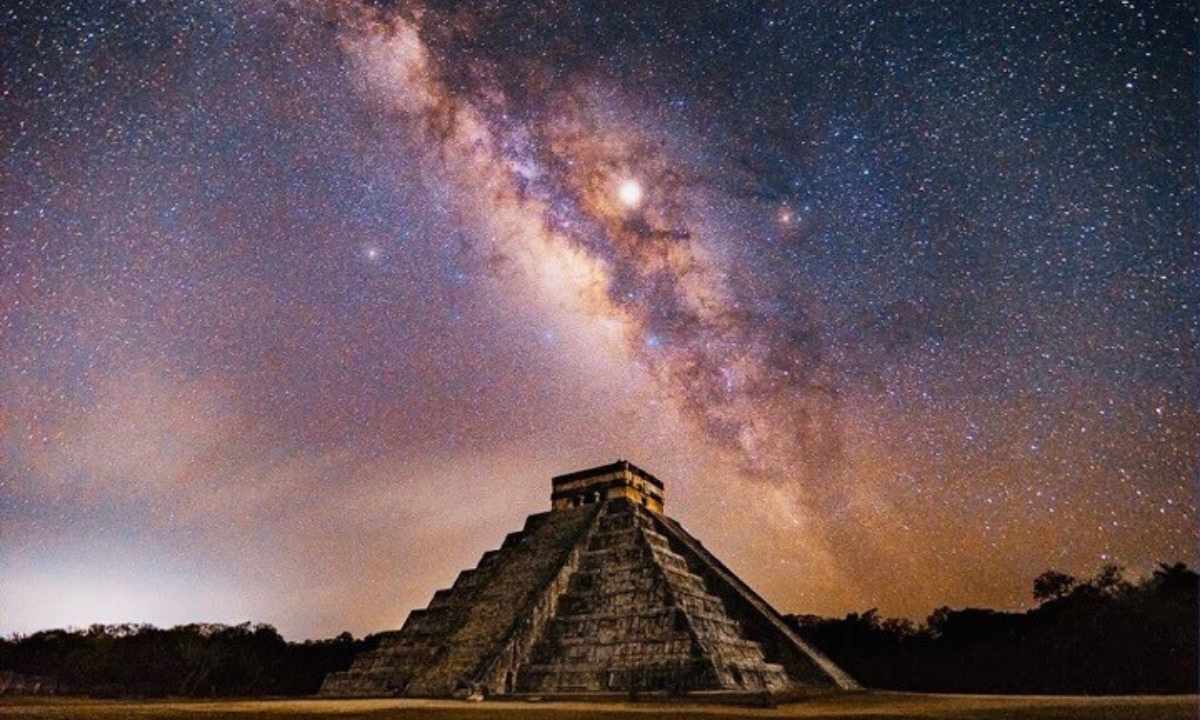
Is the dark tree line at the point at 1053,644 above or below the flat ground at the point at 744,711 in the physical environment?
above

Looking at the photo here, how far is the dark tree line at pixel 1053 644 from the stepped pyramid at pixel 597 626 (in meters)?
13.0

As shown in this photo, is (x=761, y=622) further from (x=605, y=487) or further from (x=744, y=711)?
(x=744, y=711)

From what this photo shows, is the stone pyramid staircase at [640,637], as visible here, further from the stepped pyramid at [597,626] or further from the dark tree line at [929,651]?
the dark tree line at [929,651]

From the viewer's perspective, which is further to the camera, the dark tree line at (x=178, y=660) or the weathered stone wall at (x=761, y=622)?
the dark tree line at (x=178, y=660)

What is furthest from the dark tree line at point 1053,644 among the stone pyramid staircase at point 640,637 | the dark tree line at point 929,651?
the stone pyramid staircase at point 640,637

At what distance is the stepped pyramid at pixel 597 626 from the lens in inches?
740

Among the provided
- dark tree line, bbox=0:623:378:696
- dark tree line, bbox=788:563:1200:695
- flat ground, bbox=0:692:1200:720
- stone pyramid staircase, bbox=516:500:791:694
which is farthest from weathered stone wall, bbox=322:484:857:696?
dark tree line, bbox=0:623:378:696

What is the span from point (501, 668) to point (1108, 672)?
2483 cm

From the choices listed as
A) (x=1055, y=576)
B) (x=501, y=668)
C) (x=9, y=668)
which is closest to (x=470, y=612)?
(x=501, y=668)

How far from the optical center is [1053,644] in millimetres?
33562

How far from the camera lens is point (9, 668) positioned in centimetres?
4438

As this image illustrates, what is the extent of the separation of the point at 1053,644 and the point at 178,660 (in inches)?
1751

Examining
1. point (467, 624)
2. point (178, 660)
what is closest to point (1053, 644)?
point (467, 624)

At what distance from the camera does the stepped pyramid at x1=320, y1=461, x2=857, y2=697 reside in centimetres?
1880
